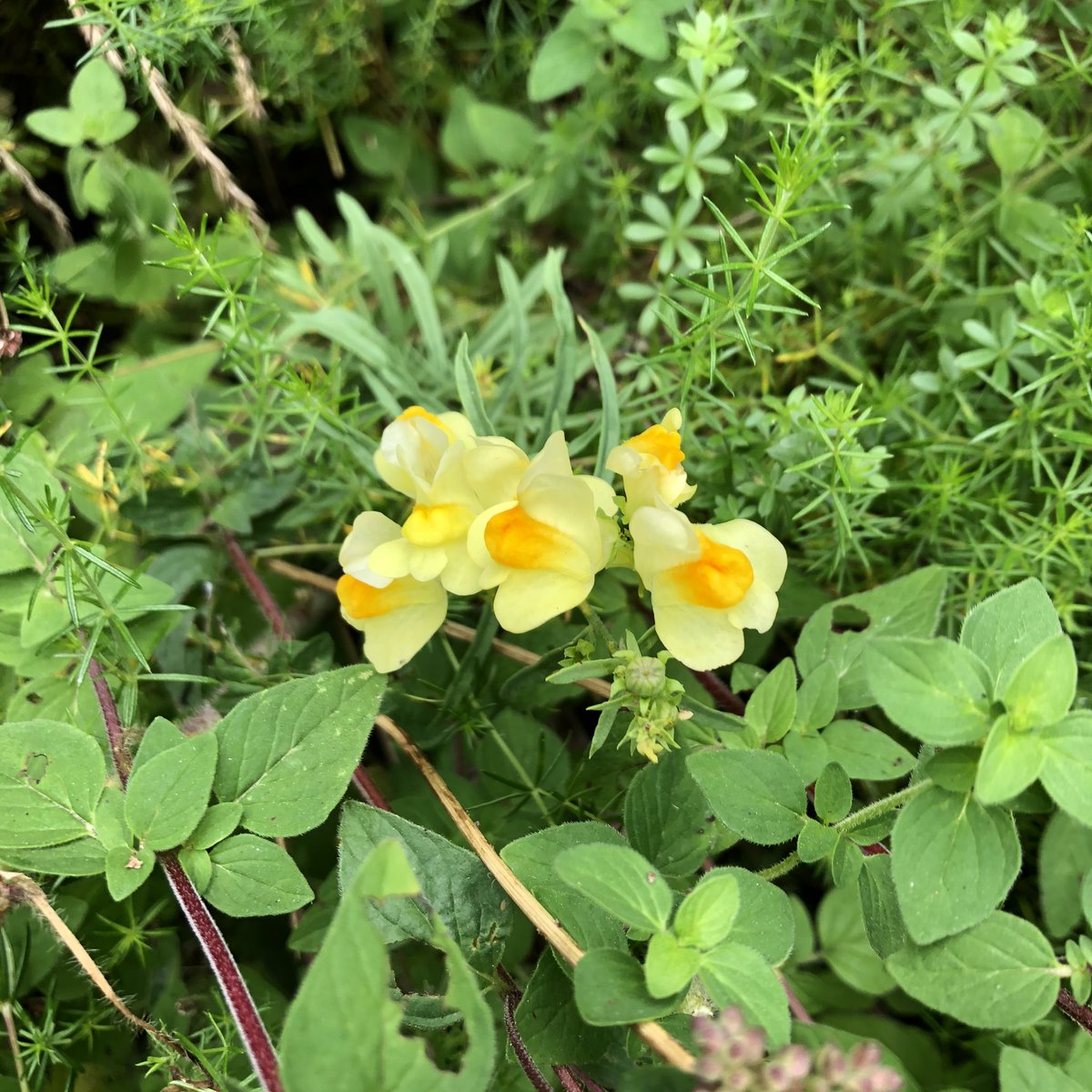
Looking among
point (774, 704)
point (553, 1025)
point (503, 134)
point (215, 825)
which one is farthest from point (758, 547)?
Answer: point (503, 134)

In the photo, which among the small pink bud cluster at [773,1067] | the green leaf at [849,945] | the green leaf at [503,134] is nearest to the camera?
the small pink bud cluster at [773,1067]

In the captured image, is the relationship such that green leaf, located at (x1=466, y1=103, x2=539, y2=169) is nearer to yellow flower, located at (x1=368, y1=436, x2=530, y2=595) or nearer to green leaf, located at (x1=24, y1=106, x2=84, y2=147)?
green leaf, located at (x1=24, y1=106, x2=84, y2=147)

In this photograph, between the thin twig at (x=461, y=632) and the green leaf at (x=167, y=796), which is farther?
the thin twig at (x=461, y=632)

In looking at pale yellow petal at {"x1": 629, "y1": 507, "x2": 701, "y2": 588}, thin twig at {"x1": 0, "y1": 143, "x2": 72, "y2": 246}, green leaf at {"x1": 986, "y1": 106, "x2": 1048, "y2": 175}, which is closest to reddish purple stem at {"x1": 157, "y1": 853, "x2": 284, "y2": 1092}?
pale yellow petal at {"x1": 629, "y1": 507, "x2": 701, "y2": 588}

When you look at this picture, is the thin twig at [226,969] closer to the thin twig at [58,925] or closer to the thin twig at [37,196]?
the thin twig at [58,925]

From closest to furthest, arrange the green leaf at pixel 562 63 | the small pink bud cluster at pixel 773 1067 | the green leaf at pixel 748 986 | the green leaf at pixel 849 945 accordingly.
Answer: the small pink bud cluster at pixel 773 1067, the green leaf at pixel 748 986, the green leaf at pixel 849 945, the green leaf at pixel 562 63

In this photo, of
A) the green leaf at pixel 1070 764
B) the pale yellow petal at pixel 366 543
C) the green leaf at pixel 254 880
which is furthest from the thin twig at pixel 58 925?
the green leaf at pixel 1070 764

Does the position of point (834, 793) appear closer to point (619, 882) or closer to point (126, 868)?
point (619, 882)

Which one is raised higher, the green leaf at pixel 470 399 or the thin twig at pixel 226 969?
the green leaf at pixel 470 399
